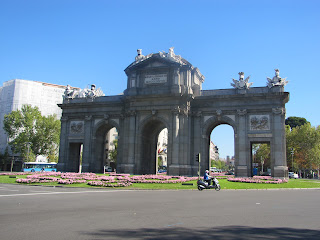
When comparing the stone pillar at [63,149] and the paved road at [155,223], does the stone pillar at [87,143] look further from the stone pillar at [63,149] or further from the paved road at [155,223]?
the paved road at [155,223]

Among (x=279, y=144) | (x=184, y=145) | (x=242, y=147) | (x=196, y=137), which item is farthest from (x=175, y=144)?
(x=279, y=144)

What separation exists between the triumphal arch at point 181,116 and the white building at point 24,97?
4516 cm

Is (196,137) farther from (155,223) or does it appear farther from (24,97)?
(24,97)

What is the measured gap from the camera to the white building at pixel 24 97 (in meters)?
91.9

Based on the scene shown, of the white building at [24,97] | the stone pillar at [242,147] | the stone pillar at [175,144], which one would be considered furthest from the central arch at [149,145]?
the white building at [24,97]

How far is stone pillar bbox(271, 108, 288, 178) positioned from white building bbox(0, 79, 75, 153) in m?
72.2

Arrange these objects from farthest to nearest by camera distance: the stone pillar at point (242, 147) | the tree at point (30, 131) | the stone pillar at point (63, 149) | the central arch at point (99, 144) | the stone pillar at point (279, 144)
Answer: the tree at point (30, 131) → the stone pillar at point (63, 149) → the central arch at point (99, 144) → the stone pillar at point (242, 147) → the stone pillar at point (279, 144)

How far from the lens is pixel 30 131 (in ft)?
267

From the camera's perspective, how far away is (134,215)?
1293 centimetres

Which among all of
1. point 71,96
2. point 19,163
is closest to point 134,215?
point 71,96

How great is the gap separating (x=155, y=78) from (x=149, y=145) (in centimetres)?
1174

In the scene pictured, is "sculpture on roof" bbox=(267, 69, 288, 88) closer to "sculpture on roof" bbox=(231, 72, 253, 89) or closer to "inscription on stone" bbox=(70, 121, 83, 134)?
"sculpture on roof" bbox=(231, 72, 253, 89)

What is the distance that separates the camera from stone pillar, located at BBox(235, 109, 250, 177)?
1827 inches

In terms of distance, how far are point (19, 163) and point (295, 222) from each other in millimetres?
93131
